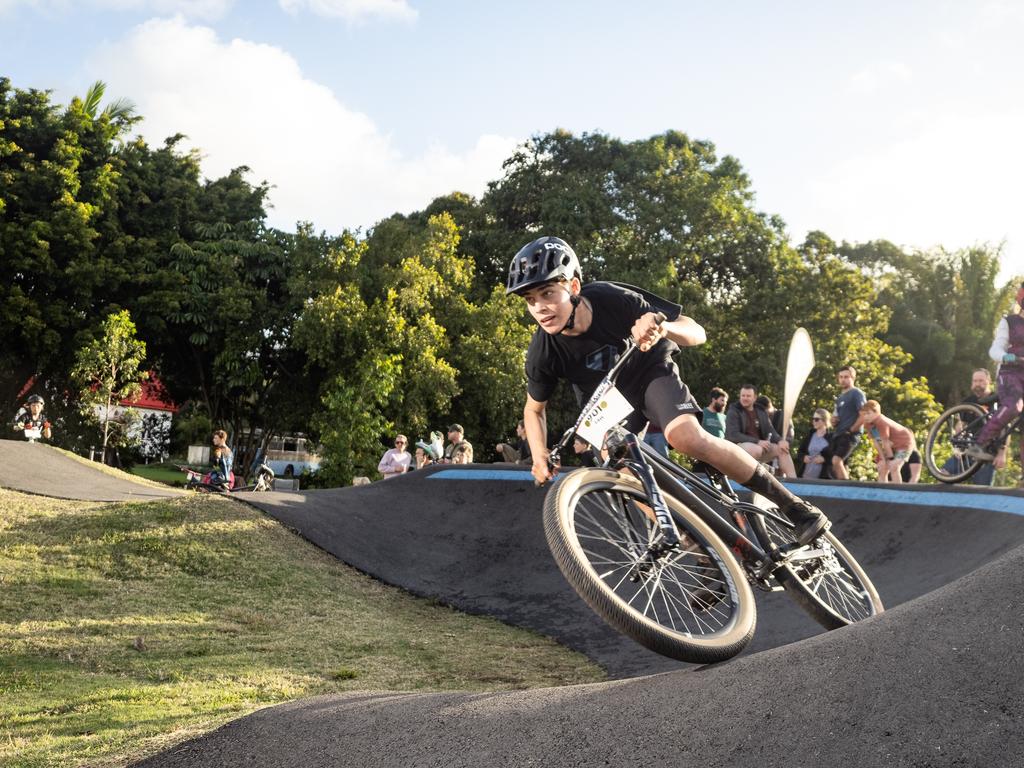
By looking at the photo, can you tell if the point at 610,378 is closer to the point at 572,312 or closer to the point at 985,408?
the point at 572,312

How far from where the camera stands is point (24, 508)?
10.5 m

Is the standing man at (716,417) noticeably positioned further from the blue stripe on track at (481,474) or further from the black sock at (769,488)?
the black sock at (769,488)

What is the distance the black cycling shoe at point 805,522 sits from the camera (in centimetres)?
477

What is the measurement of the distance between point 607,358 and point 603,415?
418 mm

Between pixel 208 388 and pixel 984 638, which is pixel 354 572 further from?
pixel 208 388

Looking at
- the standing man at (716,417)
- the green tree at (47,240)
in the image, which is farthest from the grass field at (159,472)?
the standing man at (716,417)

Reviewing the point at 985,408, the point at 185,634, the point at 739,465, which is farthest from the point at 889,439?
the point at 185,634

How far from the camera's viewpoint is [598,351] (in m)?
4.53

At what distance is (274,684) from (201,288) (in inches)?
1035

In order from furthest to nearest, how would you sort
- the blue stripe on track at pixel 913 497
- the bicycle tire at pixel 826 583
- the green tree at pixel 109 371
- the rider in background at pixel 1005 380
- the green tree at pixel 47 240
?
Answer: the green tree at pixel 47 240, the green tree at pixel 109 371, the rider in background at pixel 1005 380, the blue stripe on track at pixel 913 497, the bicycle tire at pixel 826 583

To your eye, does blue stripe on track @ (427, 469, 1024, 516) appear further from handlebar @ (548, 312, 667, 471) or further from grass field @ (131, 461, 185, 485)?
grass field @ (131, 461, 185, 485)

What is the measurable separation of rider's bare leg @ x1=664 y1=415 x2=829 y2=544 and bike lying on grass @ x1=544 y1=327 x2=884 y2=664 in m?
0.10

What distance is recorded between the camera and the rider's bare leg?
14.3ft

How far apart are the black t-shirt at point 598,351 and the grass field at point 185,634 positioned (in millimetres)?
2466
